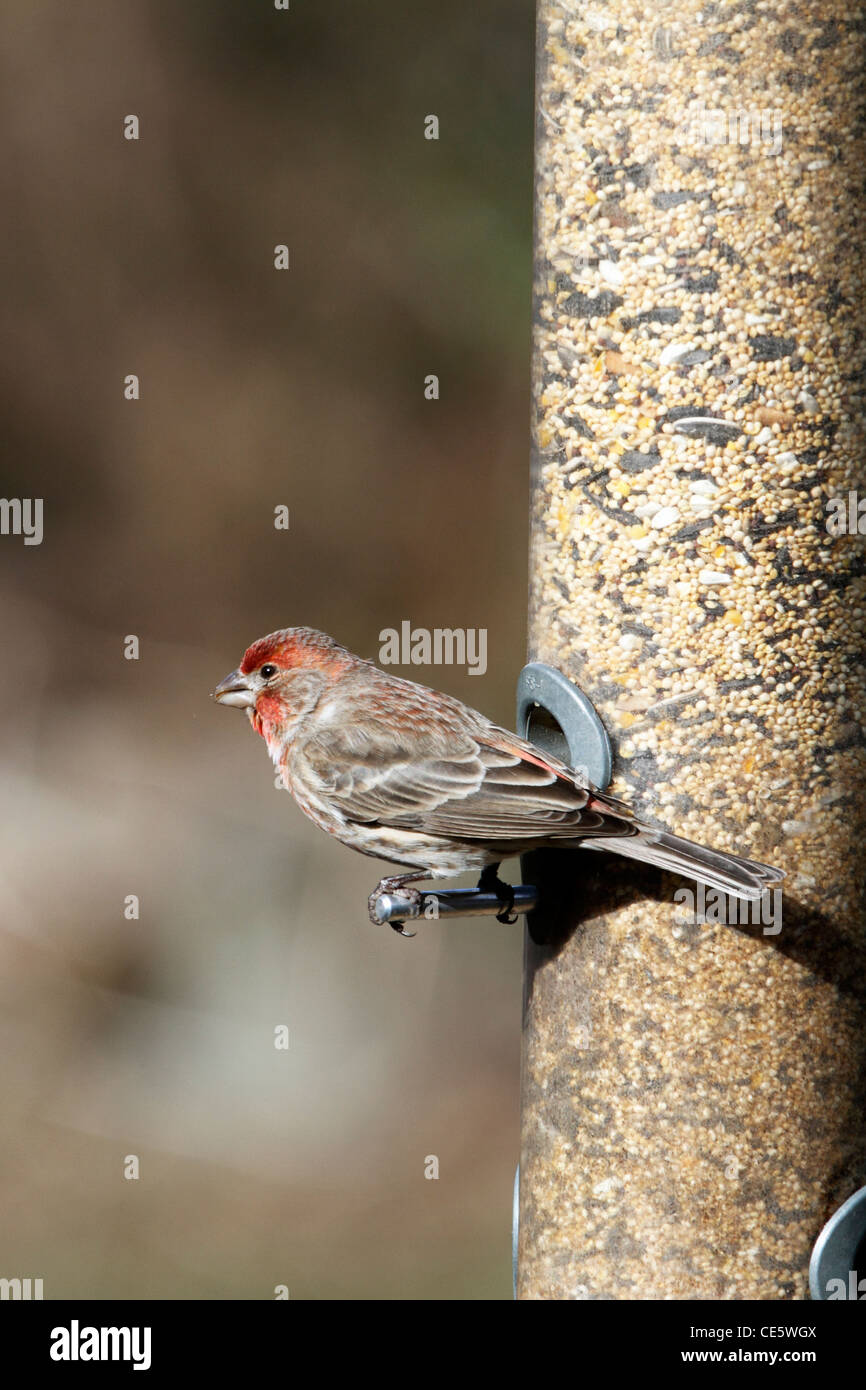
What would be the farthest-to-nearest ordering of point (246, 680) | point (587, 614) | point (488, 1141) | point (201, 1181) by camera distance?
1. point (488, 1141)
2. point (201, 1181)
3. point (246, 680)
4. point (587, 614)

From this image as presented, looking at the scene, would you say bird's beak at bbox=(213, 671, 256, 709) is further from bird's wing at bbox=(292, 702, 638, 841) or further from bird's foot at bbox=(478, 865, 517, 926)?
bird's foot at bbox=(478, 865, 517, 926)

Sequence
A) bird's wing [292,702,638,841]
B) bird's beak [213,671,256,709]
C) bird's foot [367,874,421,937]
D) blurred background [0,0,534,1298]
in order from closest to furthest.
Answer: bird's wing [292,702,638,841]
bird's foot [367,874,421,937]
bird's beak [213,671,256,709]
blurred background [0,0,534,1298]

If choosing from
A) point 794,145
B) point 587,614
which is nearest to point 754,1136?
point 587,614

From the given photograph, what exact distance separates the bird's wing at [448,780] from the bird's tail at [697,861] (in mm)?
44

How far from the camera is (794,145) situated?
13.6 feet

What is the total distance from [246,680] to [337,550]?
20.2 feet

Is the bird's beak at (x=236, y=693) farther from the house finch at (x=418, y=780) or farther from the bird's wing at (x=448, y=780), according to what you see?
the bird's wing at (x=448, y=780)

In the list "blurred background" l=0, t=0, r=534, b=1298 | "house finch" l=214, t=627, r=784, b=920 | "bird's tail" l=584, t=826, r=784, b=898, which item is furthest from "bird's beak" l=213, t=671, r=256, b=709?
"blurred background" l=0, t=0, r=534, b=1298

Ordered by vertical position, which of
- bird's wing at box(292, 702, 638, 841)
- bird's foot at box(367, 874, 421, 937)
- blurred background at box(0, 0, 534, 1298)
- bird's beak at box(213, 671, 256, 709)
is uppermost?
blurred background at box(0, 0, 534, 1298)

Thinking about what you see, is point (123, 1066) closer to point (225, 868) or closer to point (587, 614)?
point (225, 868)

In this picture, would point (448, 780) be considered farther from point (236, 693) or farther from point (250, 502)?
point (250, 502)

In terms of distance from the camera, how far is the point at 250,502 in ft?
37.1

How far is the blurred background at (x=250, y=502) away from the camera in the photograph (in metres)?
10.8

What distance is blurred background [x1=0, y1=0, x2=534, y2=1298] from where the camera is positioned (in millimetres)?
10812
